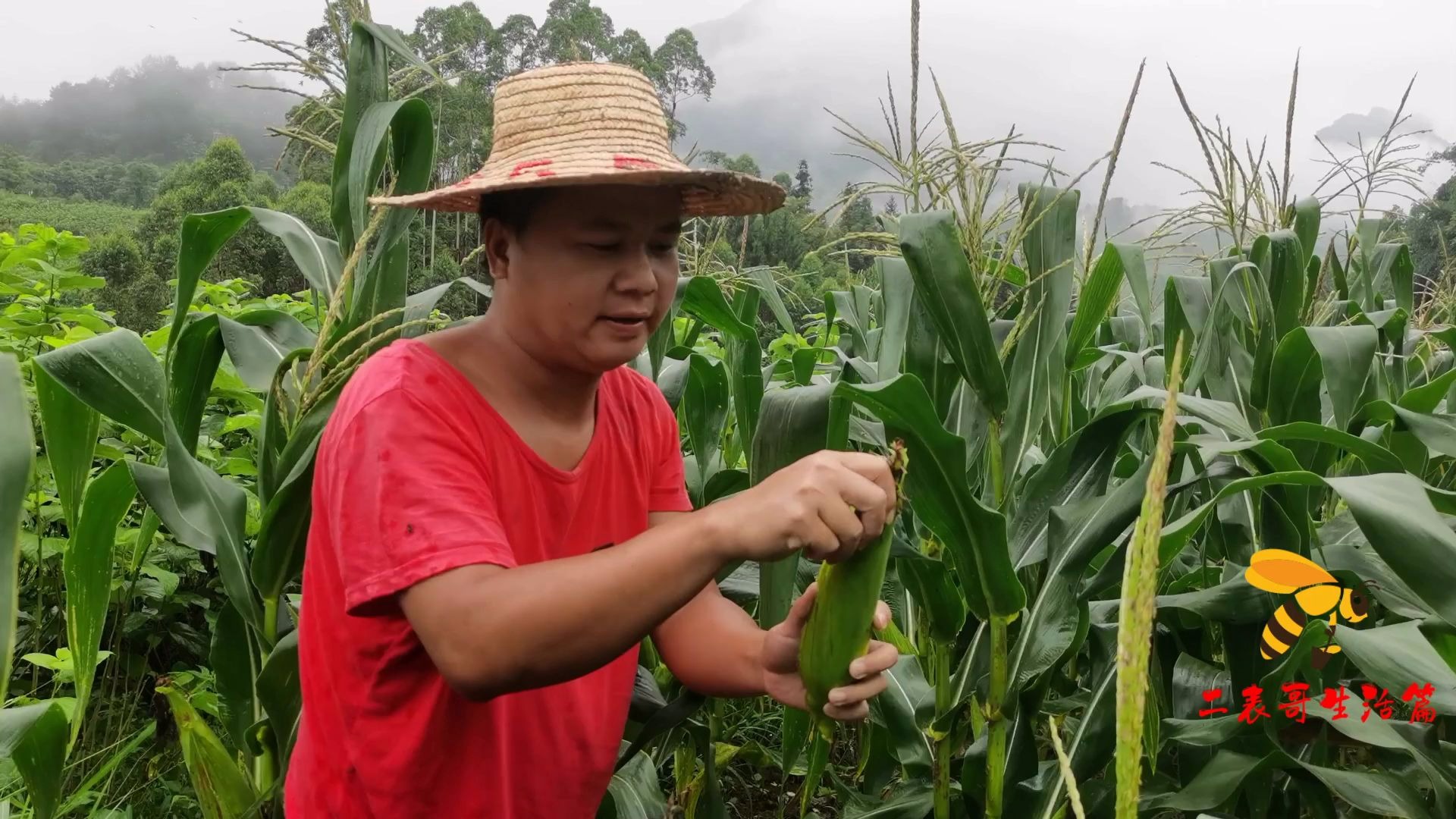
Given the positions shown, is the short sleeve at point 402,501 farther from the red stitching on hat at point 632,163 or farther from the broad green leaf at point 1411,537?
the broad green leaf at point 1411,537

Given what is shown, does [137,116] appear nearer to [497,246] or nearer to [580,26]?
[580,26]

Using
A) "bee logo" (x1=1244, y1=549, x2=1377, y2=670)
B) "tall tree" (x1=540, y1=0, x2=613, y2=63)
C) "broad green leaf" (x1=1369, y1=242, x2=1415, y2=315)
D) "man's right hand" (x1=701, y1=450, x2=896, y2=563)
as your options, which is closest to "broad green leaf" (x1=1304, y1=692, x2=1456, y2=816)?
"bee logo" (x1=1244, y1=549, x2=1377, y2=670)

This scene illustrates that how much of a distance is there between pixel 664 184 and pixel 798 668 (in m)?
0.69

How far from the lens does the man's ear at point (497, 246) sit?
1287 millimetres

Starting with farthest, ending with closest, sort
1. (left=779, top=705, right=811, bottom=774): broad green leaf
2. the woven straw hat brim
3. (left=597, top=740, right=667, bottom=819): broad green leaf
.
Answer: (left=597, top=740, right=667, bottom=819): broad green leaf
(left=779, top=705, right=811, bottom=774): broad green leaf
the woven straw hat brim

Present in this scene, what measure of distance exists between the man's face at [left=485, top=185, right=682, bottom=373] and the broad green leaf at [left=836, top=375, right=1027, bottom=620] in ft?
0.96

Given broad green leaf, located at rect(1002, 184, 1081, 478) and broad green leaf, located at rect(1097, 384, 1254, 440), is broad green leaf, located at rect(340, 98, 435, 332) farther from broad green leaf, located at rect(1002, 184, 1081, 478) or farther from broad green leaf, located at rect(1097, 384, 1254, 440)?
broad green leaf, located at rect(1097, 384, 1254, 440)

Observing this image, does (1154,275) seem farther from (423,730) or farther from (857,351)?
(423,730)

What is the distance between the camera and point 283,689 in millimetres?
1689

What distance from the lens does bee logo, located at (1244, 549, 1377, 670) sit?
1422 mm

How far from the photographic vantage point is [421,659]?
4.11 feet

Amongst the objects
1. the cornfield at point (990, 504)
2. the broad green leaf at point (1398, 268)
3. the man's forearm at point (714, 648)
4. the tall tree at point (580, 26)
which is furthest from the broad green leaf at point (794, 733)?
the tall tree at point (580, 26)

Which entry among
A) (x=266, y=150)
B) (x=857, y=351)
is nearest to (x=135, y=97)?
(x=266, y=150)

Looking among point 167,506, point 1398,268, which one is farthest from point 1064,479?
point 1398,268
